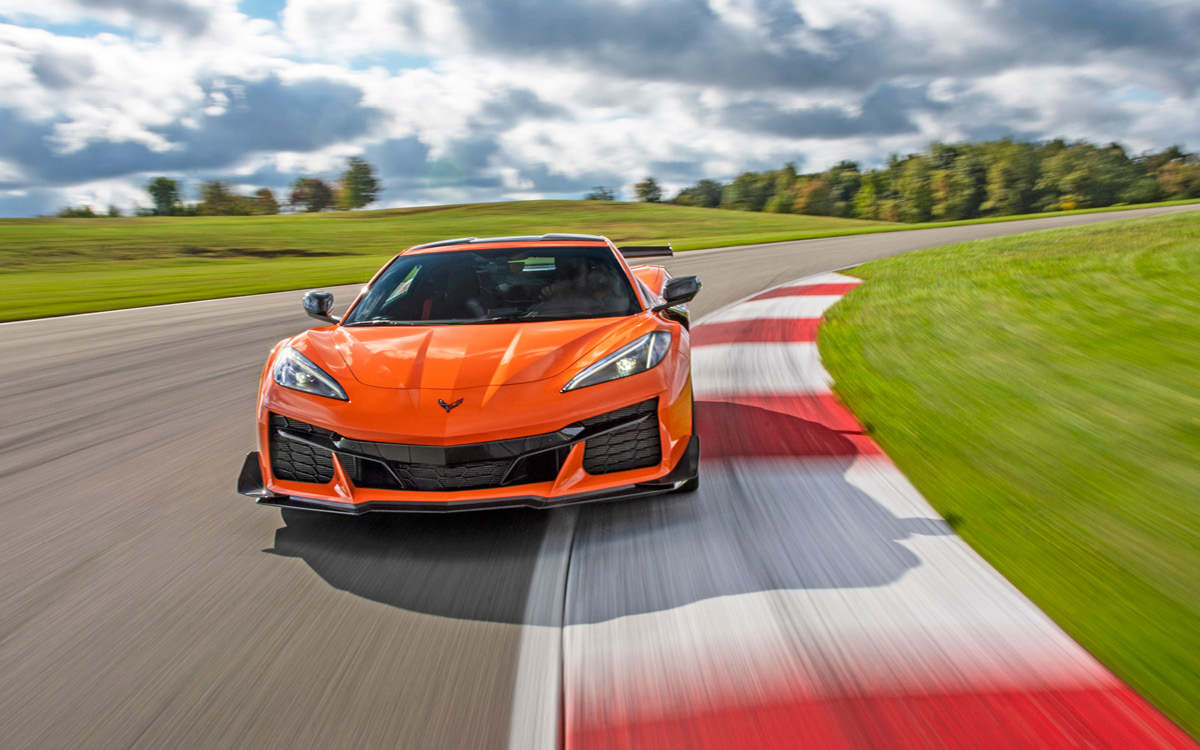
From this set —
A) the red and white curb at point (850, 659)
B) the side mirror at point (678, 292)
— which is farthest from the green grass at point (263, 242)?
the red and white curb at point (850, 659)

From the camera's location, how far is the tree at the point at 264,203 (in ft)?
309

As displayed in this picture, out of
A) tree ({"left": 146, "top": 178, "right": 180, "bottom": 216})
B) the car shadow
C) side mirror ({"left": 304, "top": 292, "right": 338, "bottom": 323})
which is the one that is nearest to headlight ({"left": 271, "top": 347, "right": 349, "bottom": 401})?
the car shadow

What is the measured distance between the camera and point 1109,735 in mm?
1931

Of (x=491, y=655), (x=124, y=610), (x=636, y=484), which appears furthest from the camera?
(x=636, y=484)

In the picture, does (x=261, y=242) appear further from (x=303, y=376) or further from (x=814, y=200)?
(x=814, y=200)

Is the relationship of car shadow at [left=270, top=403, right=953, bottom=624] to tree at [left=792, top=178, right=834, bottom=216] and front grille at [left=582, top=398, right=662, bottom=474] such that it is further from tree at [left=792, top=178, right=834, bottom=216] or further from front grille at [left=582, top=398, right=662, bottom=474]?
tree at [left=792, top=178, right=834, bottom=216]

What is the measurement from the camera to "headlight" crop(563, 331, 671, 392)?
3238mm

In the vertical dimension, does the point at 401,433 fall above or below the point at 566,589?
above

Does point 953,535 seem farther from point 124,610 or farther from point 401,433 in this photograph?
point 124,610

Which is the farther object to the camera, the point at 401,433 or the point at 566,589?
the point at 401,433

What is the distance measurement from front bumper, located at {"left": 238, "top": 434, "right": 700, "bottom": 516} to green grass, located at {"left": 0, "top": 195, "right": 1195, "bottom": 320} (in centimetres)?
1180

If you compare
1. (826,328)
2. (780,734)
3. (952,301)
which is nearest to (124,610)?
(780,734)

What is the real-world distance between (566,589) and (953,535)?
5.16 ft

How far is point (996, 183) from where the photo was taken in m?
87.9
